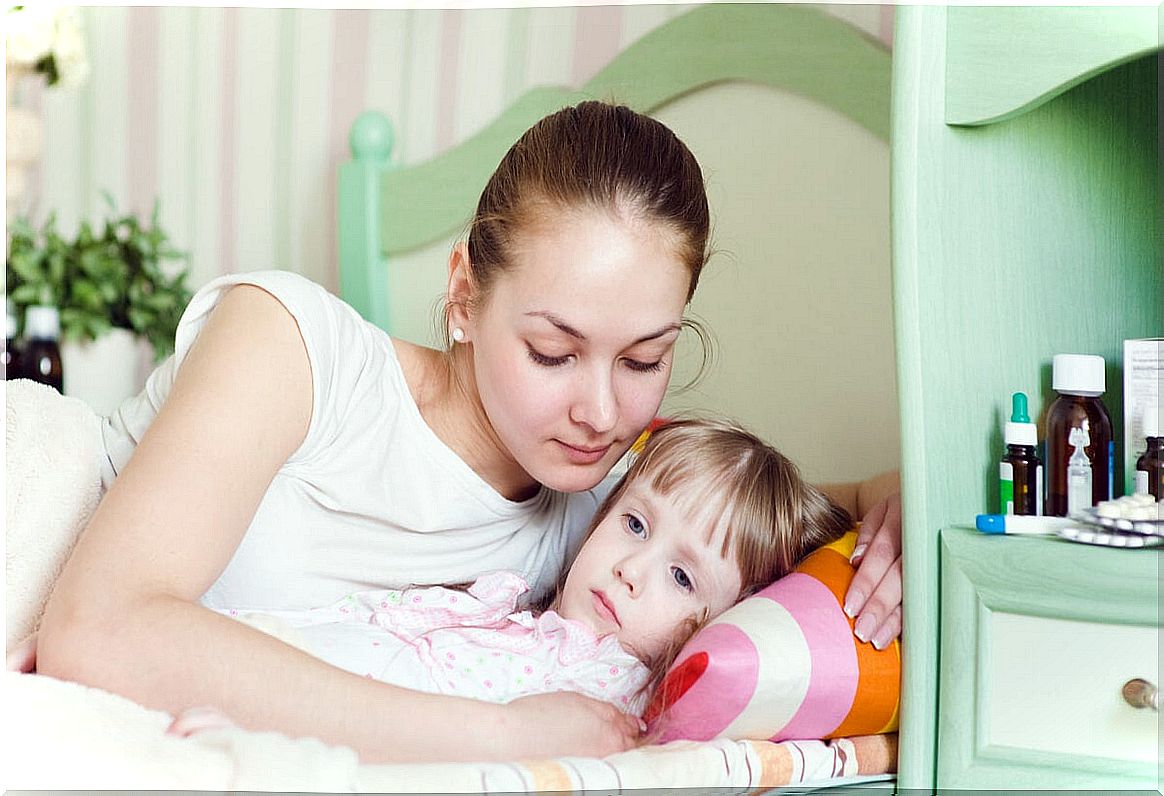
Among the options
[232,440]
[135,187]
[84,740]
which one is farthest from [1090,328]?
[135,187]

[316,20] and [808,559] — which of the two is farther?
[316,20]

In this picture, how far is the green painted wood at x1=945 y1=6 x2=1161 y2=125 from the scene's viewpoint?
0.85 metres

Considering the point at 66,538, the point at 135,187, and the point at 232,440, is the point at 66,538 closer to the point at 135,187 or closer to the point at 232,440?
the point at 232,440

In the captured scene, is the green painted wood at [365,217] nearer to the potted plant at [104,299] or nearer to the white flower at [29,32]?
the potted plant at [104,299]

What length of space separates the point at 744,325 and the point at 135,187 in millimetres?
1369

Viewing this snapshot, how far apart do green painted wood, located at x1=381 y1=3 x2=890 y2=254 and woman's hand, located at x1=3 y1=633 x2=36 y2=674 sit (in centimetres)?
105

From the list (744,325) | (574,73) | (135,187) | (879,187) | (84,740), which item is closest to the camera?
(84,740)

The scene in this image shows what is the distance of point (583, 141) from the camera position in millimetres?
1032

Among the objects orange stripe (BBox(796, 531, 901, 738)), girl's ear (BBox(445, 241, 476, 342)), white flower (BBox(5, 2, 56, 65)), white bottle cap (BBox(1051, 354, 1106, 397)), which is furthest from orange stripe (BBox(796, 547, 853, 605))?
white flower (BBox(5, 2, 56, 65))

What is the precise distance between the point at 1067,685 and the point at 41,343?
1.71 meters

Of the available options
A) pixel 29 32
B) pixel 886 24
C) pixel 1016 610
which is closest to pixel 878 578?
pixel 1016 610

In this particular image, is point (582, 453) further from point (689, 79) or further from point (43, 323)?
point (43, 323)

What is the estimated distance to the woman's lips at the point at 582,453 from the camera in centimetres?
102

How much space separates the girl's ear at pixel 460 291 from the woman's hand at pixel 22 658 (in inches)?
17.2
